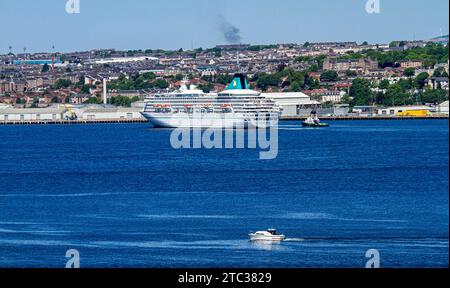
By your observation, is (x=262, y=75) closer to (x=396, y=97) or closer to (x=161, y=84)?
(x=161, y=84)

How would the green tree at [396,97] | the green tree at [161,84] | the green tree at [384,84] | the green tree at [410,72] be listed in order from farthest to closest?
the green tree at [161,84] < the green tree at [410,72] < the green tree at [384,84] < the green tree at [396,97]

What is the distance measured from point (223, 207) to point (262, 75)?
4858 centimetres

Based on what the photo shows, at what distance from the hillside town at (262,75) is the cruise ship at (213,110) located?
10.1 m

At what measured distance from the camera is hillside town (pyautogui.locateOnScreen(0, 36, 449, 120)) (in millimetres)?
49906

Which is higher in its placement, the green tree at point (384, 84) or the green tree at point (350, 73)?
the green tree at point (350, 73)

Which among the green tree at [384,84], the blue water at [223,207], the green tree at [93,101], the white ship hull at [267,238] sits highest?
the green tree at [384,84]

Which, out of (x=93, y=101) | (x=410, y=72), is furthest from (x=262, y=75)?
(x=93, y=101)

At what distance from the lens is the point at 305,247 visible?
7.62m

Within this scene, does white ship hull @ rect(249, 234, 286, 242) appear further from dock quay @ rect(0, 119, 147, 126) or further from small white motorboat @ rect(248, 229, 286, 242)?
dock quay @ rect(0, 119, 147, 126)

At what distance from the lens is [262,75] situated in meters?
59.4

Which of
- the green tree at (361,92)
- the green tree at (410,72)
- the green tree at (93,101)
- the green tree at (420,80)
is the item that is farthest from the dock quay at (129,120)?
the green tree at (410,72)

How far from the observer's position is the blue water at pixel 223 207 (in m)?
7.38

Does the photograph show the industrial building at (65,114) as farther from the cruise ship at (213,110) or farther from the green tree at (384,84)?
the green tree at (384,84)

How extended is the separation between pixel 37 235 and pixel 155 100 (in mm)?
26793
